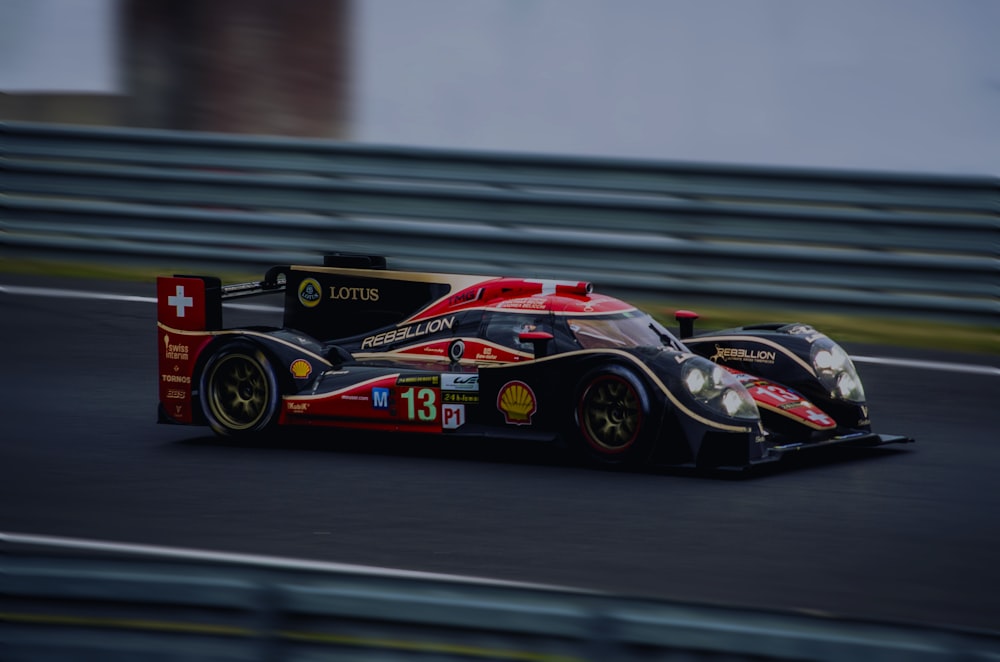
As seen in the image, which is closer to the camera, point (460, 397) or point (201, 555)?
point (201, 555)

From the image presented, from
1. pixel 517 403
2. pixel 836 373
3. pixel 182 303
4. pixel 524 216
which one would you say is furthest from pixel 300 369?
pixel 524 216

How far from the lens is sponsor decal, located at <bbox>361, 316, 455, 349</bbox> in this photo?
905 cm

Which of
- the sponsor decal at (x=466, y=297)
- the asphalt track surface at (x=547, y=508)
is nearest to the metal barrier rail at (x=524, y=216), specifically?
the asphalt track surface at (x=547, y=508)

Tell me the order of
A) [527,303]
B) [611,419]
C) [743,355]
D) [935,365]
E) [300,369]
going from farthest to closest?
[935,365], [743,355], [300,369], [527,303], [611,419]

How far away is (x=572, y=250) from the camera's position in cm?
1201

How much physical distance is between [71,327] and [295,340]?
346cm

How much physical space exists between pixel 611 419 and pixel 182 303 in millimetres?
2694

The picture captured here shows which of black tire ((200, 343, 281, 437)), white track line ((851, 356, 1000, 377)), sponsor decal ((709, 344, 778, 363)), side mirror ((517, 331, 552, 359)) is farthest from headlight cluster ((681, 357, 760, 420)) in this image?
white track line ((851, 356, 1000, 377))

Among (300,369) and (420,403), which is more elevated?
(300,369)

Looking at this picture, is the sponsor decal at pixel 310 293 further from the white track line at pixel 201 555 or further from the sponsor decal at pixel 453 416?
the white track line at pixel 201 555

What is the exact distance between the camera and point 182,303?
9312 mm

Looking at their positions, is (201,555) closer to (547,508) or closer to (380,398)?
(547,508)

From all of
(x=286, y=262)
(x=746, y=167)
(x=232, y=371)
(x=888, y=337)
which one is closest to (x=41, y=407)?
(x=232, y=371)

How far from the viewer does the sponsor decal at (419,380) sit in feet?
28.0
